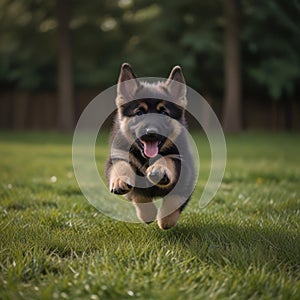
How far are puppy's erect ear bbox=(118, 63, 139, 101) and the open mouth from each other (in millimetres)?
508

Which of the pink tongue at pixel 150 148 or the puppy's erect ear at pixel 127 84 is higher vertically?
the puppy's erect ear at pixel 127 84

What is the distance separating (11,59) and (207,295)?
23.3m

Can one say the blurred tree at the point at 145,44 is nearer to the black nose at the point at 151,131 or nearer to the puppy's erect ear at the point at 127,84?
the puppy's erect ear at the point at 127,84

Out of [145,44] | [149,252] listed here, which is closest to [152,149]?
[149,252]

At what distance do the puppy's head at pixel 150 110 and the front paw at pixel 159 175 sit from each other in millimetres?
206

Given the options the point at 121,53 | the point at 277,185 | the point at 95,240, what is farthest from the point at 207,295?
the point at 121,53

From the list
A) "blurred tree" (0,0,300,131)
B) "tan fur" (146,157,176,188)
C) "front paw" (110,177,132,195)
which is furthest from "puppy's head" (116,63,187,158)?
"blurred tree" (0,0,300,131)

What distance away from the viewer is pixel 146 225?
12.5 ft

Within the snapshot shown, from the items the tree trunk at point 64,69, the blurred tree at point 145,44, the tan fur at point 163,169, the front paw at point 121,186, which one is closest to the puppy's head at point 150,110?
the tan fur at point 163,169

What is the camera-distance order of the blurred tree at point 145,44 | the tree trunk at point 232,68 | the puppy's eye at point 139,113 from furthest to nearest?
the blurred tree at point 145,44
the tree trunk at point 232,68
the puppy's eye at point 139,113

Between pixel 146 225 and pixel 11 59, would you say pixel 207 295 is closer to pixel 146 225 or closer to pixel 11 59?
pixel 146 225

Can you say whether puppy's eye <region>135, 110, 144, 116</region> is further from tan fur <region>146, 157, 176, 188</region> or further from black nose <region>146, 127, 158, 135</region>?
tan fur <region>146, 157, 176, 188</region>

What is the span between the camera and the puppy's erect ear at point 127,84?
3925 mm

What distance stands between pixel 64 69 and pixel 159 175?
1809 centimetres
